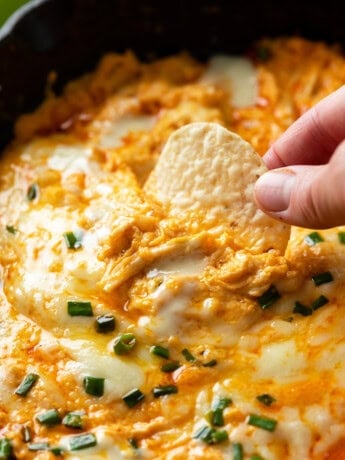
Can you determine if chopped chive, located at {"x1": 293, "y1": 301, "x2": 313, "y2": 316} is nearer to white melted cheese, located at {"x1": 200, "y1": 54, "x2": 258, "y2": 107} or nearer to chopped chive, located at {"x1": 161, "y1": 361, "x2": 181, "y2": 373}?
chopped chive, located at {"x1": 161, "y1": 361, "x2": 181, "y2": 373}

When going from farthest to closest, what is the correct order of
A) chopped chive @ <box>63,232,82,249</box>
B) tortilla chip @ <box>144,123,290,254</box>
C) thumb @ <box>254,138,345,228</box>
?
chopped chive @ <box>63,232,82,249</box>, tortilla chip @ <box>144,123,290,254</box>, thumb @ <box>254,138,345,228</box>

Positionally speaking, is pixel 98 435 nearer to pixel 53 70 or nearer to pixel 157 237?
pixel 157 237

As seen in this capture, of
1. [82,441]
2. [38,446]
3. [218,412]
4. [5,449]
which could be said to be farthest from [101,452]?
[218,412]

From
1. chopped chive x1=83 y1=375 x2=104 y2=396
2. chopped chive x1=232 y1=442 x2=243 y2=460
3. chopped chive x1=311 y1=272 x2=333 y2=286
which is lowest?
chopped chive x1=232 y1=442 x2=243 y2=460

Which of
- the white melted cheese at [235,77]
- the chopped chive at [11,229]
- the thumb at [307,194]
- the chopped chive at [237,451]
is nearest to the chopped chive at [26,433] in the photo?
the chopped chive at [237,451]

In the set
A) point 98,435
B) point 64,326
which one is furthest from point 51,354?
point 98,435

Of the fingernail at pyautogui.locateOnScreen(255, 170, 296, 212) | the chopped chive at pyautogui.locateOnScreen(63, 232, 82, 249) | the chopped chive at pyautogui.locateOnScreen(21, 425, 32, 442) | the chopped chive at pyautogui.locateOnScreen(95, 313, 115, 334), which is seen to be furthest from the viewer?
the chopped chive at pyautogui.locateOnScreen(63, 232, 82, 249)

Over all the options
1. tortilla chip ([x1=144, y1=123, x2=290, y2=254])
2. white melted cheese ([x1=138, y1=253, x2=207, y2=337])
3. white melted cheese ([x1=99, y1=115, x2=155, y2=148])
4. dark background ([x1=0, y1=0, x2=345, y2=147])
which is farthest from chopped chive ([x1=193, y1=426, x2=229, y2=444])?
dark background ([x1=0, y1=0, x2=345, y2=147])
